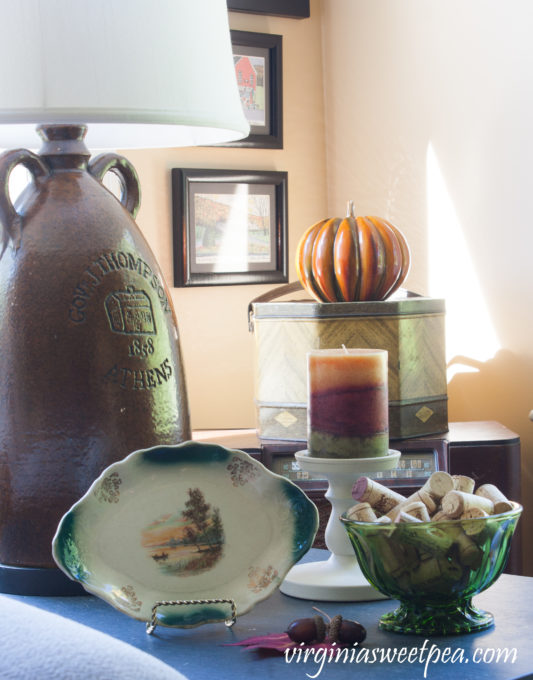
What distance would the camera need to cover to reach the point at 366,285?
1.69 meters

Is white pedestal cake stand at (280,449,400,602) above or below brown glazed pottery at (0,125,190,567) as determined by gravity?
below

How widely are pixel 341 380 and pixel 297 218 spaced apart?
1762 millimetres

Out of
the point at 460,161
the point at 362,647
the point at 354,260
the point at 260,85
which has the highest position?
the point at 260,85

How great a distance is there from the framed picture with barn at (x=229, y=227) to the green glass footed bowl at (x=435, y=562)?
170 cm

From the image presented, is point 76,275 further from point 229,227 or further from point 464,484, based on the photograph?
point 229,227

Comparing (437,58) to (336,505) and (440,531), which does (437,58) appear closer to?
(336,505)

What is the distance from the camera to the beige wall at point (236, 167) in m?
2.40

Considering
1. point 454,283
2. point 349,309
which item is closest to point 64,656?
point 349,309

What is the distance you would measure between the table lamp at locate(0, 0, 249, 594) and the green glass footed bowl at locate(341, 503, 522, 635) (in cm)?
26

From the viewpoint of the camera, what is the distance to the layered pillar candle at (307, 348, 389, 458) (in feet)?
2.95

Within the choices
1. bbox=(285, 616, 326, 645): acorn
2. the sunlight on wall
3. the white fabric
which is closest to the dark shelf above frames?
the sunlight on wall

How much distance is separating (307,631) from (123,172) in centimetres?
57

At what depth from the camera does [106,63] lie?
896mm

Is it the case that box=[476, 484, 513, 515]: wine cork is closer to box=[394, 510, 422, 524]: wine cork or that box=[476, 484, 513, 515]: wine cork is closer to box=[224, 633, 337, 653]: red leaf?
box=[394, 510, 422, 524]: wine cork
